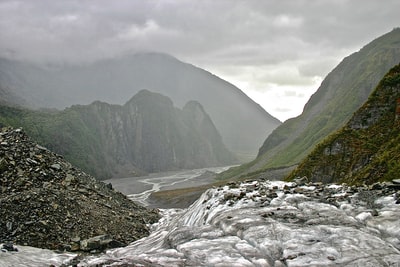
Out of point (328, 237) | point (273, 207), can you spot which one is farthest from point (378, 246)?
point (273, 207)

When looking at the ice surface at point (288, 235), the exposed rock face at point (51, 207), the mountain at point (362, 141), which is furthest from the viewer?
the mountain at point (362, 141)

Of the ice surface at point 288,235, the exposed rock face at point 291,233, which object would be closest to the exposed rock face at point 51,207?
the ice surface at point 288,235

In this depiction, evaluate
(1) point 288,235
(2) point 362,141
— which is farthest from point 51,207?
(2) point 362,141

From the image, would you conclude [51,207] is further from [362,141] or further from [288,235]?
[362,141]

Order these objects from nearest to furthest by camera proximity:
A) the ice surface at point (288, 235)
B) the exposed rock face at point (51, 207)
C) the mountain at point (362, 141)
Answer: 1. the ice surface at point (288, 235)
2. the exposed rock face at point (51, 207)
3. the mountain at point (362, 141)

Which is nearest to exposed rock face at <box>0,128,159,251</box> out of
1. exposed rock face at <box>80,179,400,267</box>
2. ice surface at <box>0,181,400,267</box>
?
ice surface at <box>0,181,400,267</box>

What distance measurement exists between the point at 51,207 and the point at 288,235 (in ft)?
62.9

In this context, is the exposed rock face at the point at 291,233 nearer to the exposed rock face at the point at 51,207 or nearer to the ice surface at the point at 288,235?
the ice surface at the point at 288,235

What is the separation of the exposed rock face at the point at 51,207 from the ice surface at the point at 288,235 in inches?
165

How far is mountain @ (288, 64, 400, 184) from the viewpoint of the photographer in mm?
43156

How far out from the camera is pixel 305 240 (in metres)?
16.3

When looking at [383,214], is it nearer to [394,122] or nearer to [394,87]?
[394,122]

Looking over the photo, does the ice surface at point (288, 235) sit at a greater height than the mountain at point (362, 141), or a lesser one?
lesser

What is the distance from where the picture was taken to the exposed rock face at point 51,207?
83.9 ft
